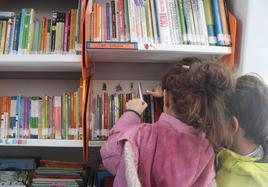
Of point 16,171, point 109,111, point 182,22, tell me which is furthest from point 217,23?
point 16,171

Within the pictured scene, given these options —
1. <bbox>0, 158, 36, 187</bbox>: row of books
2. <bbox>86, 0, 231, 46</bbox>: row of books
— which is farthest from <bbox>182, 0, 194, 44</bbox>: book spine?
<bbox>0, 158, 36, 187</bbox>: row of books

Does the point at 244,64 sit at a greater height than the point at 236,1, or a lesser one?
lesser

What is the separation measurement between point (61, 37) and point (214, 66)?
24.5 inches

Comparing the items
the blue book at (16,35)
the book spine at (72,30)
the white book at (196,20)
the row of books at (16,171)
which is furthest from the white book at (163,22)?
the row of books at (16,171)

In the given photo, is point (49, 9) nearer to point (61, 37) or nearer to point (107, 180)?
point (61, 37)

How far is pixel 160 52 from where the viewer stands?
1.13 m

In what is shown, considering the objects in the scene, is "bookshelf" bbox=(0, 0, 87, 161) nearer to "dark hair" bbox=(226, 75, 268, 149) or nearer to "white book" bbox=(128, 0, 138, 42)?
"white book" bbox=(128, 0, 138, 42)

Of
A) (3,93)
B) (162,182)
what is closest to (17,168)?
(3,93)

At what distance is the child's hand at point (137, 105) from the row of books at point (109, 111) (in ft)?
0.23

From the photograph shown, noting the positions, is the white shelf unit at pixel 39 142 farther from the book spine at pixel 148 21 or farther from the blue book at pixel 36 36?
the book spine at pixel 148 21

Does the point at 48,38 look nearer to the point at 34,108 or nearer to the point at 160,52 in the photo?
the point at 34,108

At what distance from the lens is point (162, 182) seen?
0.90m

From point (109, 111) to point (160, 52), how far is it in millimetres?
315

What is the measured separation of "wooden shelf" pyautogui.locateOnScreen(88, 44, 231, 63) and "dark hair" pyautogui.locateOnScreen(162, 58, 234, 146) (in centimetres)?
20
